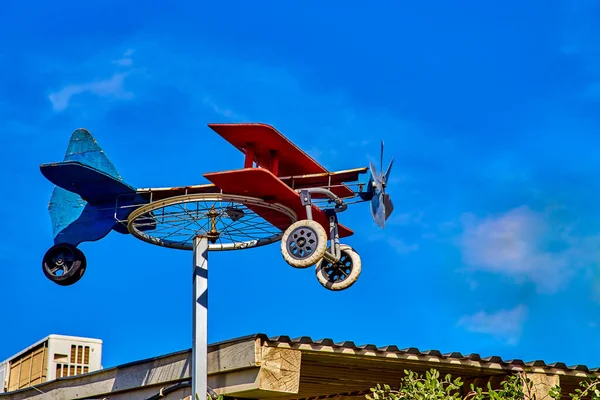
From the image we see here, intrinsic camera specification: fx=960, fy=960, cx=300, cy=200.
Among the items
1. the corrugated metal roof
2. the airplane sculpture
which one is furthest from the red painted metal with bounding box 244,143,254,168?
the corrugated metal roof

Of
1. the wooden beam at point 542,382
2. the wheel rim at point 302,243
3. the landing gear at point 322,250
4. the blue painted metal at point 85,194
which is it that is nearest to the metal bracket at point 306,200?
the landing gear at point 322,250

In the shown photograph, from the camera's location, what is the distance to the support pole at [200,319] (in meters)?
9.58

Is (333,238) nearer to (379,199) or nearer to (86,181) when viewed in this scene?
(379,199)

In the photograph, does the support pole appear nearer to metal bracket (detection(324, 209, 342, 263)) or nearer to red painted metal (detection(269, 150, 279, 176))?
red painted metal (detection(269, 150, 279, 176))

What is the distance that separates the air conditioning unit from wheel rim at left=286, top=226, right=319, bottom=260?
14.1 feet

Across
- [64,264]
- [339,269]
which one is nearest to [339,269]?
[339,269]

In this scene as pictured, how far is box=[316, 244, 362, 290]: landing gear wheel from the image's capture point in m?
13.5

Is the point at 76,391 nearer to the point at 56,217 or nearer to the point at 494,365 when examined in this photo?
the point at 56,217

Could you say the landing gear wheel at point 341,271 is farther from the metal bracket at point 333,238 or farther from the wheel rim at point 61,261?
the wheel rim at point 61,261

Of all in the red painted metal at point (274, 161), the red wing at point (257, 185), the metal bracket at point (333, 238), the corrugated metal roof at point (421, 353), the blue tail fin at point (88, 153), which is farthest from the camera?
the blue tail fin at point (88, 153)

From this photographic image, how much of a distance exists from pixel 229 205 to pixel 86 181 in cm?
231

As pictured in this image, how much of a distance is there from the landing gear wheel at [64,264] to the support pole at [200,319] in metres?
2.58

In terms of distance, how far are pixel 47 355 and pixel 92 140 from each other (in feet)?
11.2

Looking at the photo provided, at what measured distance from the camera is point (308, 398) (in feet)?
40.9
